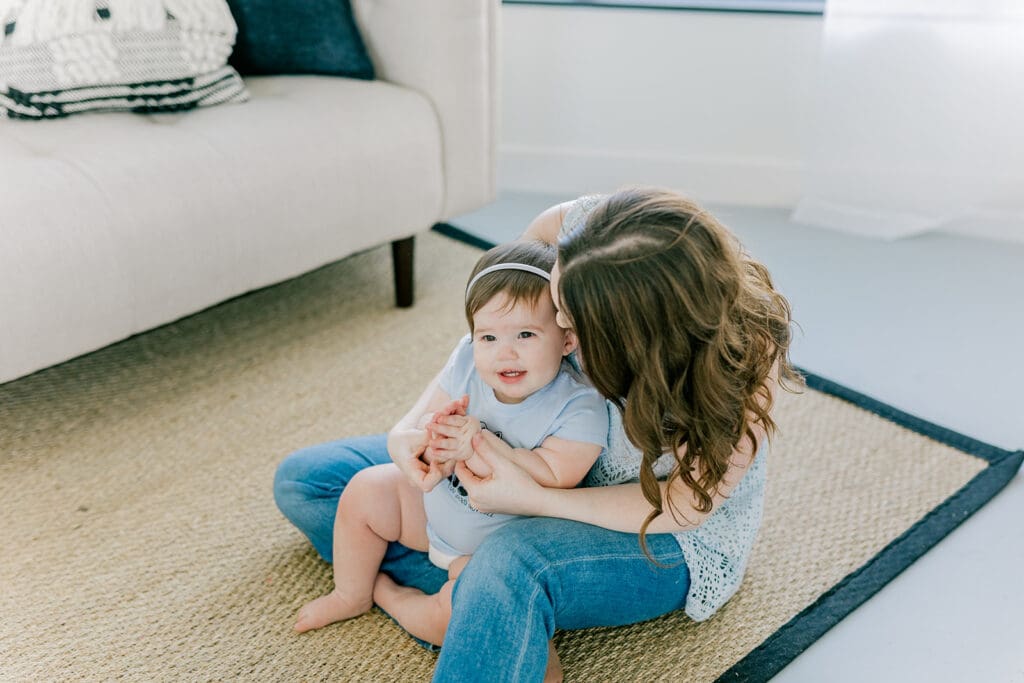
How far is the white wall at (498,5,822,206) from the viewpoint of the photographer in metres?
2.27

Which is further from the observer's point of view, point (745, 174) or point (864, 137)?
point (745, 174)

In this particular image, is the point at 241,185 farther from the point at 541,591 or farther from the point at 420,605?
the point at 541,591

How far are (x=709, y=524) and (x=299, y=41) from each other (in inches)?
46.2

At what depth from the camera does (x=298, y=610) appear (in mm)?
1183

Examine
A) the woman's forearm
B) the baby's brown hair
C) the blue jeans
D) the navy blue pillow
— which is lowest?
the blue jeans

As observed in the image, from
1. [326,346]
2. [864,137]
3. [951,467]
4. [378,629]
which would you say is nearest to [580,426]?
[378,629]

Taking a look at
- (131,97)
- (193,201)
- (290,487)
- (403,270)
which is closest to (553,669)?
(290,487)

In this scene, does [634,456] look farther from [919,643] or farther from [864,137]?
[864,137]

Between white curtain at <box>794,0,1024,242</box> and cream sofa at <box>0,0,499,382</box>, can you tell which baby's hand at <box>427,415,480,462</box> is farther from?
white curtain at <box>794,0,1024,242</box>

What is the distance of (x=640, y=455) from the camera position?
3.46 ft

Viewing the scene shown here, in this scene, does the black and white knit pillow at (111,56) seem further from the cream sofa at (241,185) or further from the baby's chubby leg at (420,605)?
the baby's chubby leg at (420,605)

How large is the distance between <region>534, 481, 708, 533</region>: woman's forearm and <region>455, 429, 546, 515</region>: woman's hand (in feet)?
0.04

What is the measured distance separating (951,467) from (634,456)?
650 mm

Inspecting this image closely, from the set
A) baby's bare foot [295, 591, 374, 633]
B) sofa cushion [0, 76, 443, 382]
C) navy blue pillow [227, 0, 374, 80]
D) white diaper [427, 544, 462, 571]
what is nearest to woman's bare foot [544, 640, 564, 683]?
white diaper [427, 544, 462, 571]
